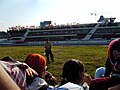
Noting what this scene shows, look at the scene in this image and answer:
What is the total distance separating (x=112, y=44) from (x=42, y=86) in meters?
0.95

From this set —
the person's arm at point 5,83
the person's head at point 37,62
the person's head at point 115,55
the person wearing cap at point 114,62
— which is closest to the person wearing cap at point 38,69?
the person's head at point 37,62

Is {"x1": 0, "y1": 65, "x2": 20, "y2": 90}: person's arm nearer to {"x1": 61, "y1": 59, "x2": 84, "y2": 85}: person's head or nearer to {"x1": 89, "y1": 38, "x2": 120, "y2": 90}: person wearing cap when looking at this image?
{"x1": 89, "y1": 38, "x2": 120, "y2": 90}: person wearing cap

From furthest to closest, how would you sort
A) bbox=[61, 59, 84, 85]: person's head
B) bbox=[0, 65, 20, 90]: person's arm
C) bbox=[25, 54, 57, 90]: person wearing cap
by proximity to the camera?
bbox=[61, 59, 84, 85]: person's head < bbox=[25, 54, 57, 90]: person wearing cap < bbox=[0, 65, 20, 90]: person's arm

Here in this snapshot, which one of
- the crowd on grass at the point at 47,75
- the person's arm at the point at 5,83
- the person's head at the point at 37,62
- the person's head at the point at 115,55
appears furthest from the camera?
the person's head at the point at 37,62

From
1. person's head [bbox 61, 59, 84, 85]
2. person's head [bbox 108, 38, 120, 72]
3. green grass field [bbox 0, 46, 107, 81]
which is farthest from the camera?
green grass field [bbox 0, 46, 107, 81]

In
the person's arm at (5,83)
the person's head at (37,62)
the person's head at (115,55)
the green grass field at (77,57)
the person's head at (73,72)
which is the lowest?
the green grass field at (77,57)

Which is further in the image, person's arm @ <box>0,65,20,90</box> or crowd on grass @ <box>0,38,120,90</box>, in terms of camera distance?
crowd on grass @ <box>0,38,120,90</box>

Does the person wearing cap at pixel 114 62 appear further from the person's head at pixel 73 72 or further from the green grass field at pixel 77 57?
the green grass field at pixel 77 57

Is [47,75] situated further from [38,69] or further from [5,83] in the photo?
[5,83]

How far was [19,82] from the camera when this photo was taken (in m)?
1.60

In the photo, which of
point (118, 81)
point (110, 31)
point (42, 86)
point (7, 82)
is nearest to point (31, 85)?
point (42, 86)

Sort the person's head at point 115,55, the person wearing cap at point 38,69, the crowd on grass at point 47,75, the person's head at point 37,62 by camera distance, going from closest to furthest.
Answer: the crowd on grass at point 47,75
the person's head at point 115,55
the person wearing cap at point 38,69
the person's head at point 37,62

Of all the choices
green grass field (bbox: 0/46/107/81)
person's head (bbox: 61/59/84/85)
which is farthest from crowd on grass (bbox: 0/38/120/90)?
green grass field (bbox: 0/46/107/81)

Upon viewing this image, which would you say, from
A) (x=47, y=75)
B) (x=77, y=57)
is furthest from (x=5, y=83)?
(x=77, y=57)
